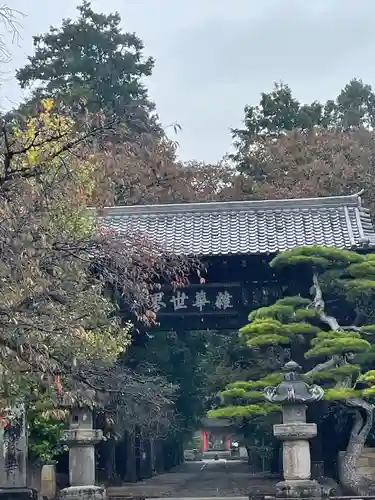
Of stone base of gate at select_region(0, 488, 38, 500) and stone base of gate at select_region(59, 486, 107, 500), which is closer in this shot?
stone base of gate at select_region(59, 486, 107, 500)

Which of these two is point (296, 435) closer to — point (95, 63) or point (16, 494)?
point (16, 494)

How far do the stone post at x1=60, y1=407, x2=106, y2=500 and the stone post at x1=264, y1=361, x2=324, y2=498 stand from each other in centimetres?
331

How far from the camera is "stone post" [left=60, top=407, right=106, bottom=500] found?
14.9 meters

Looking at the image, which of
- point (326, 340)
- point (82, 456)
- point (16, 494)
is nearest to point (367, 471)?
point (326, 340)

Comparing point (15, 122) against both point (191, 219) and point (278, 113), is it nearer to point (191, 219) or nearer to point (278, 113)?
point (191, 219)

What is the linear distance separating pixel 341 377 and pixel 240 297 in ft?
13.2

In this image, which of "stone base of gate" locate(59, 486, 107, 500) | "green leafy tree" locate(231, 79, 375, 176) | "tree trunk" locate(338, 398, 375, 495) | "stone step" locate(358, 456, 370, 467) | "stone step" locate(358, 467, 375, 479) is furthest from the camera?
"green leafy tree" locate(231, 79, 375, 176)

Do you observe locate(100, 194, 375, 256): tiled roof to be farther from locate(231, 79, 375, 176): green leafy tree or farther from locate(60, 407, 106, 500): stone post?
locate(231, 79, 375, 176): green leafy tree

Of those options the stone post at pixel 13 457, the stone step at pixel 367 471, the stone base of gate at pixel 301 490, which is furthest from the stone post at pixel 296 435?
the stone post at pixel 13 457

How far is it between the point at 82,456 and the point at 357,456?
5.28 metres

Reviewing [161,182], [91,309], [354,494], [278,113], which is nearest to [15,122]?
[91,309]

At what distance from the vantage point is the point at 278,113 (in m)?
41.8

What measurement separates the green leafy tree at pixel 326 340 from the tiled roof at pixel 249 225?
1.40 m

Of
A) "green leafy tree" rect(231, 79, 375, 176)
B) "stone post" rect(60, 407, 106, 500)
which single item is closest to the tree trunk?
"stone post" rect(60, 407, 106, 500)
